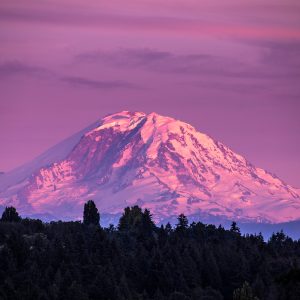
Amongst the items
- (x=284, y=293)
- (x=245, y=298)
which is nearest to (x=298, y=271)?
(x=284, y=293)

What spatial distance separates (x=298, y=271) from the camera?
496ft

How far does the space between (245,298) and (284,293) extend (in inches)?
1722

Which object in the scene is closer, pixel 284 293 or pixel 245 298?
pixel 284 293

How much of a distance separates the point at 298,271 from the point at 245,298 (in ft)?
163

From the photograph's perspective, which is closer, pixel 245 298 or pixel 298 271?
pixel 298 271

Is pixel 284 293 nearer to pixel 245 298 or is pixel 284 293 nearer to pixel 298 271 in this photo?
pixel 298 271

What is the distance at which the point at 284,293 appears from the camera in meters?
156

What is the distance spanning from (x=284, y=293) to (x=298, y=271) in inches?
247
